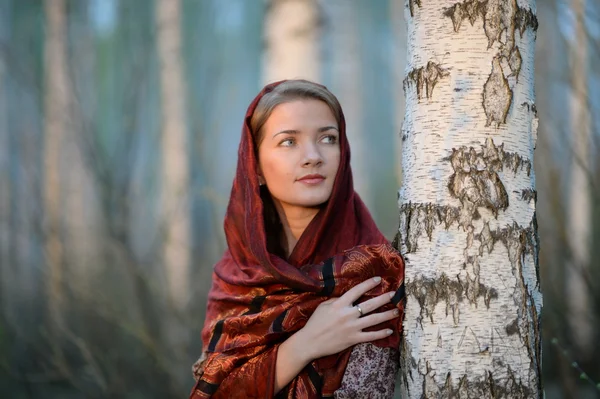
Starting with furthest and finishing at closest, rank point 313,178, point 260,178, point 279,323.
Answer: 1. point 260,178
2. point 313,178
3. point 279,323

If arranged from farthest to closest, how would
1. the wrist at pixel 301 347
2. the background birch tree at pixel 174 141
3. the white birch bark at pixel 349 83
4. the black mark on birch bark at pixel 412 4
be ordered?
1. the background birch tree at pixel 174 141
2. the white birch bark at pixel 349 83
3. the wrist at pixel 301 347
4. the black mark on birch bark at pixel 412 4

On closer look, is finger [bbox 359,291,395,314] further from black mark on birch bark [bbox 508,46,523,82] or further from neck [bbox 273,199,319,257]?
black mark on birch bark [bbox 508,46,523,82]

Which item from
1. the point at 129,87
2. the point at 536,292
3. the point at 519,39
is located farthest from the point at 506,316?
the point at 129,87

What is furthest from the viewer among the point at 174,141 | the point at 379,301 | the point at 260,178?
the point at 174,141

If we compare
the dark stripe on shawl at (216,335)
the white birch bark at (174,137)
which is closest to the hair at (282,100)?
the dark stripe on shawl at (216,335)

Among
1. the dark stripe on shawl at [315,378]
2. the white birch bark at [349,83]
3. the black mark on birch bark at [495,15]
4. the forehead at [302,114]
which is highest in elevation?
the white birch bark at [349,83]

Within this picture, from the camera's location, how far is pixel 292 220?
2297mm

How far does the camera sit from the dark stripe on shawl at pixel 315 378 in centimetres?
194

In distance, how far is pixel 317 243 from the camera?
2129 millimetres

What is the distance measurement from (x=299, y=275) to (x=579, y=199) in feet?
18.1

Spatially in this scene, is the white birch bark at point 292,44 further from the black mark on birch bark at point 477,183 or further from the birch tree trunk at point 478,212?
the black mark on birch bark at point 477,183

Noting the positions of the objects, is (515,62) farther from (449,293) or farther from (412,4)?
(449,293)

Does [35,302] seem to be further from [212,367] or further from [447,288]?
[447,288]

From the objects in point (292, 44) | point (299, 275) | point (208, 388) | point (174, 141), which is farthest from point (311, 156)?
point (174, 141)
